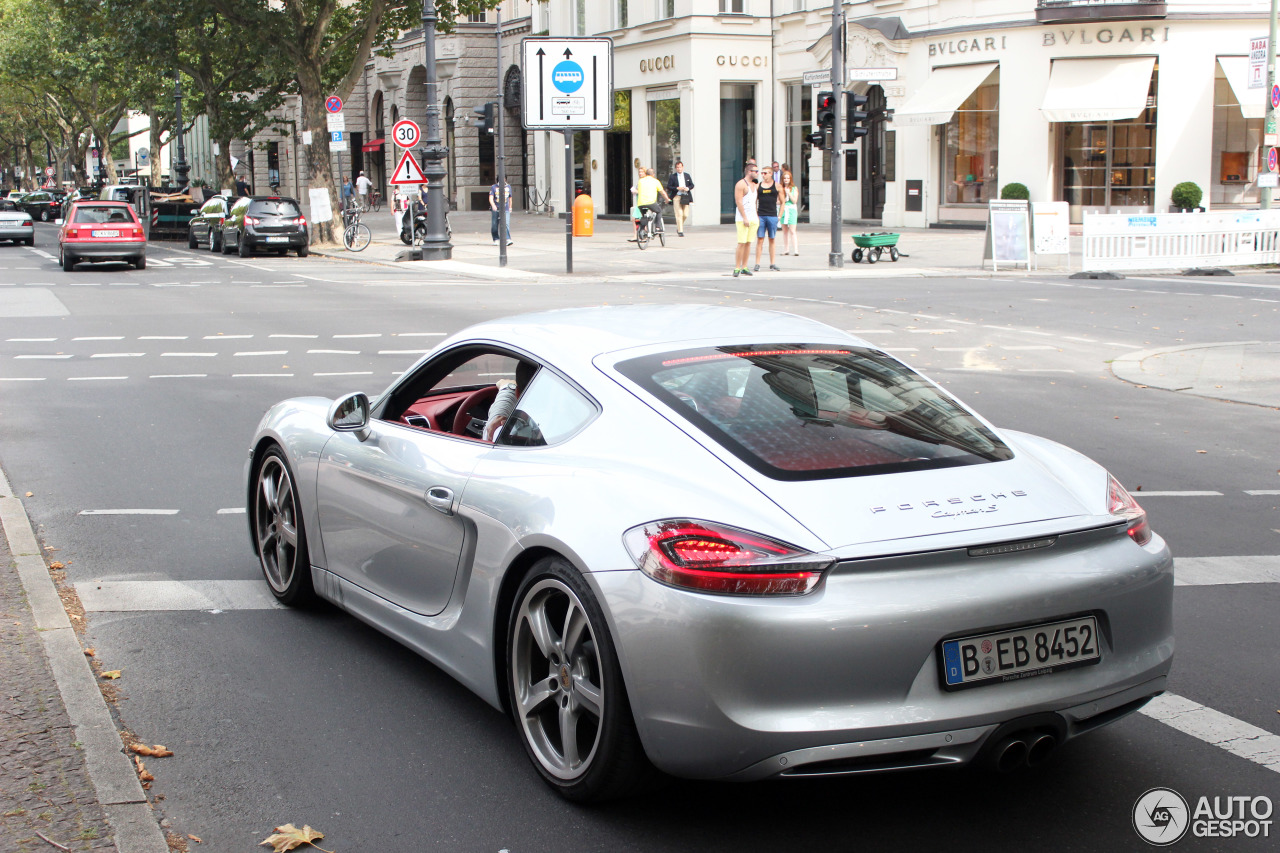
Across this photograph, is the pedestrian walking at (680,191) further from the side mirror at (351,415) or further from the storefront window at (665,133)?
the side mirror at (351,415)

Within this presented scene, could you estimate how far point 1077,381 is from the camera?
1262 centimetres

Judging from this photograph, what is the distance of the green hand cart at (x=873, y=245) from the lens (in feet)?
88.2

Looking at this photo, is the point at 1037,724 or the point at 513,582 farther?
the point at 513,582

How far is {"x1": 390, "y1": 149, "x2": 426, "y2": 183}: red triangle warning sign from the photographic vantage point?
3086 centimetres

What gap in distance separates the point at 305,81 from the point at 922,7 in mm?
17476

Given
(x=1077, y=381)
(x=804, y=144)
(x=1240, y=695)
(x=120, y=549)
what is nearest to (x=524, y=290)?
(x=1077, y=381)

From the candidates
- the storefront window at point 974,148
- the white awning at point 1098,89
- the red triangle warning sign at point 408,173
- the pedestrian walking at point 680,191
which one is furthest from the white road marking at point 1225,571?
the pedestrian walking at point 680,191

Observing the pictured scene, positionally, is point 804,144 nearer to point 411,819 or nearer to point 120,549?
point 120,549

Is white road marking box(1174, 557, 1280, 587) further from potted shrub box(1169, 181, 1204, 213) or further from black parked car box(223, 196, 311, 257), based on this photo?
black parked car box(223, 196, 311, 257)

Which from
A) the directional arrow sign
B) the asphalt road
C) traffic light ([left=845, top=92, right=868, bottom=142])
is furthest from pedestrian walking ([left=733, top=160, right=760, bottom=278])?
the asphalt road

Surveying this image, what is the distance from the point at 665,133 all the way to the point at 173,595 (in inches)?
1612

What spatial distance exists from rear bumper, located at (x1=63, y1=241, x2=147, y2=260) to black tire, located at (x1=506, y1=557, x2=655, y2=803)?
2757cm

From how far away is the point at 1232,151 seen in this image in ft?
112

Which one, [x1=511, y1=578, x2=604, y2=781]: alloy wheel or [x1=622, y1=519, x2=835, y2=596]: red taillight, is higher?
[x1=622, y1=519, x2=835, y2=596]: red taillight
